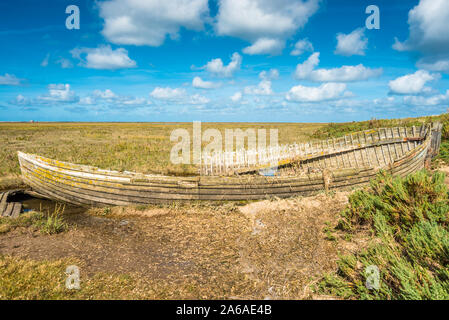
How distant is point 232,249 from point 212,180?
111 inches

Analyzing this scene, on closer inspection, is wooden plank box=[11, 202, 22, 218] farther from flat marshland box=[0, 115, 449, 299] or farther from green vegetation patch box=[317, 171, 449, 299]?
green vegetation patch box=[317, 171, 449, 299]

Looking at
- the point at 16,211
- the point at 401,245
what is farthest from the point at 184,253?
the point at 16,211

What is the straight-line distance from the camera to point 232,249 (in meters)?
5.79

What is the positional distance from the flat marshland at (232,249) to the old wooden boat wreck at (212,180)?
0.41 m

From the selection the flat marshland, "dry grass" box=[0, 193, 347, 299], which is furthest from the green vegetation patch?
"dry grass" box=[0, 193, 347, 299]

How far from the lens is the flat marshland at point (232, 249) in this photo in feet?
13.0

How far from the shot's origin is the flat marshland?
13.0 feet

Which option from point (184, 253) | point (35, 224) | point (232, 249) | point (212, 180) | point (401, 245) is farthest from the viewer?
point (212, 180)

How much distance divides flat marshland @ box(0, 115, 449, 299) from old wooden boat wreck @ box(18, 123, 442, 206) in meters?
0.41

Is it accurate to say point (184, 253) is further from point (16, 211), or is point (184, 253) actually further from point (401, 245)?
point (16, 211)

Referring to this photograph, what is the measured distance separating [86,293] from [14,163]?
17411mm
